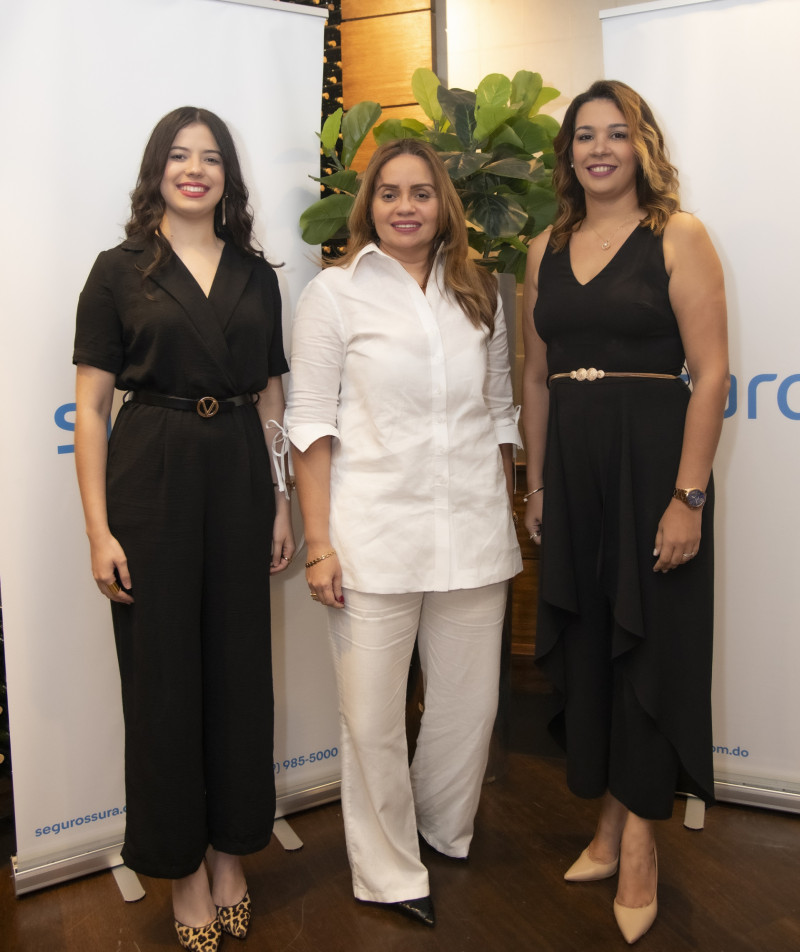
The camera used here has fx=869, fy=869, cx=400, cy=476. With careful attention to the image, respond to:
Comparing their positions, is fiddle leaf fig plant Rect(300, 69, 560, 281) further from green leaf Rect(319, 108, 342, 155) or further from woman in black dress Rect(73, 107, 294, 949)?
woman in black dress Rect(73, 107, 294, 949)

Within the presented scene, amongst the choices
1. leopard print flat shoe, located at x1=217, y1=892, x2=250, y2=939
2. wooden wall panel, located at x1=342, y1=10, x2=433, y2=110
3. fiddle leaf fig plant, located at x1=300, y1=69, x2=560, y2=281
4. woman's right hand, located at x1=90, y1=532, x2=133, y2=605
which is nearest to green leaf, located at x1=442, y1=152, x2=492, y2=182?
fiddle leaf fig plant, located at x1=300, y1=69, x2=560, y2=281

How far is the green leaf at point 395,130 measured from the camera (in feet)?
8.46

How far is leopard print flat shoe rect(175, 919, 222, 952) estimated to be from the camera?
1.98 meters

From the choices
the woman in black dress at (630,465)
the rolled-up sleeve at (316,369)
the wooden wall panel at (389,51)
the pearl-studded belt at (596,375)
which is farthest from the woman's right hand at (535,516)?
the wooden wall panel at (389,51)

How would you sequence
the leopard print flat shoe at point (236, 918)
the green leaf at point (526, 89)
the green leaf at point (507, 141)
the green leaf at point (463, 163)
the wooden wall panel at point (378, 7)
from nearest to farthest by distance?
the leopard print flat shoe at point (236, 918) < the green leaf at point (463, 163) < the green leaf at point (507, 141) < the green leaf at point (526, 89) < the wooden wall panel at point (378, 7)

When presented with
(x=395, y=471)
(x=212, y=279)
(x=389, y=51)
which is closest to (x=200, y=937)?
(x=395, y=471)

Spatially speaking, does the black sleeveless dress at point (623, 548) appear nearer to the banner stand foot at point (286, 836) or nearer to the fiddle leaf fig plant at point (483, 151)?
the fiddle leaf fig plant at point (483, 151)

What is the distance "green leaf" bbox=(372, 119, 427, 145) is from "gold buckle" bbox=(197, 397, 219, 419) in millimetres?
1105

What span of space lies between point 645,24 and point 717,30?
192mm

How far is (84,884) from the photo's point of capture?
230cm

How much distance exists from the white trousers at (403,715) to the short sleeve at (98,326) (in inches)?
29.0

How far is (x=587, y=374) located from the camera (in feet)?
6.45

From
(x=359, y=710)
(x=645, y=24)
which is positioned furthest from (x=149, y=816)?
(x=645, y=24)

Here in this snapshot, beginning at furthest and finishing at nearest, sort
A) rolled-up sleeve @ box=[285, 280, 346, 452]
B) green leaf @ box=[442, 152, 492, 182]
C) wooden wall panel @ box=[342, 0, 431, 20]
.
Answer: wooden wall panel @ box=[342, 0, 431, 20] < green leaf @ box=[442, 152, 492, 182] < rolled-up sleeve @ box=[285, 280, 346, 452]
